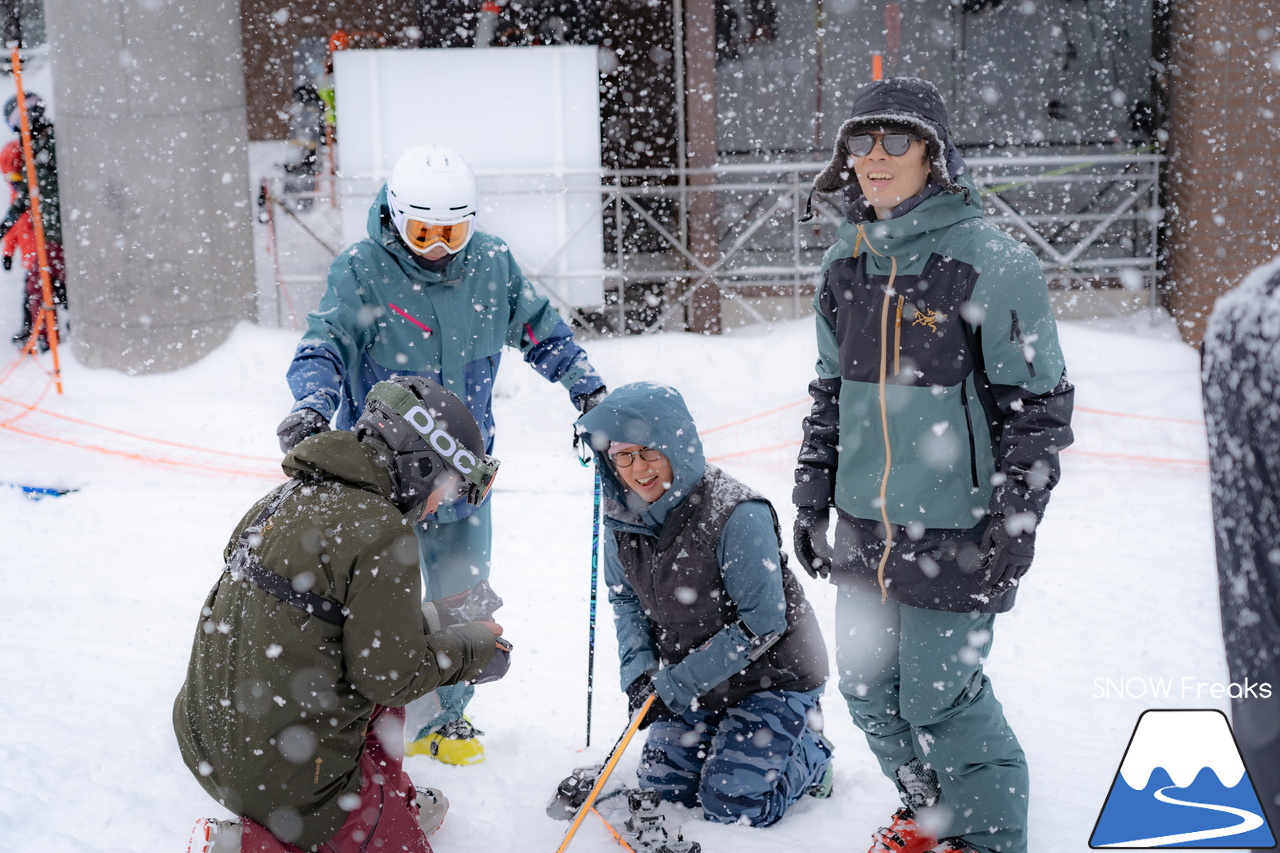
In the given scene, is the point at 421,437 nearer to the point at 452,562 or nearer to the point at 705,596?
the point at 705,596

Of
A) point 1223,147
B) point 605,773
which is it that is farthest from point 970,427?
point 1223,147

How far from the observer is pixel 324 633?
8.86ft

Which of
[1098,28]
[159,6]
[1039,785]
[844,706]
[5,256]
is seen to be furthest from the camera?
[1098,28]

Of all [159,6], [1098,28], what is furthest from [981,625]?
[1098,28]

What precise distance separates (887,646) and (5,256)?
973 centimetres

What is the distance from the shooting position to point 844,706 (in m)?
4.52

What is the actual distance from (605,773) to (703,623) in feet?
1.68

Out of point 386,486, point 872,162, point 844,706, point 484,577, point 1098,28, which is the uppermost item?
point 1098,28

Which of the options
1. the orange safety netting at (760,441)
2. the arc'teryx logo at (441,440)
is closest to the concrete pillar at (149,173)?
the orange safety netting at (760,441)

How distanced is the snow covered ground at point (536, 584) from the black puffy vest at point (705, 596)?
41 cm

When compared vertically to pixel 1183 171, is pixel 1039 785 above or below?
below

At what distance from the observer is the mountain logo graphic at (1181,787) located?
2129 mm

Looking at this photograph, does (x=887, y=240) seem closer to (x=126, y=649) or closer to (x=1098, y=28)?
(x=126, y=649)

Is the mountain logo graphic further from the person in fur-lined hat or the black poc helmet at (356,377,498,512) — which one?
the black poc helmet at (356,377,498,512)
